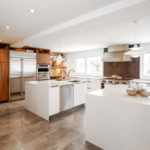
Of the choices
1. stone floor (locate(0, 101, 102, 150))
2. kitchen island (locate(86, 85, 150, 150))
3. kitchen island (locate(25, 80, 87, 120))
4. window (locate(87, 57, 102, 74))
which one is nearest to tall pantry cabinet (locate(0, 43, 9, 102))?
stone floor (locate(0, 101, 102, 150))

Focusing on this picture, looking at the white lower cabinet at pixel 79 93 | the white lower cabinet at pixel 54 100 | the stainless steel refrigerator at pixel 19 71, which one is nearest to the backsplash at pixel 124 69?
the white lower cabinet at pixel 79 93

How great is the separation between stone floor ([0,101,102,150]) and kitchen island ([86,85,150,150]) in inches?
12.0

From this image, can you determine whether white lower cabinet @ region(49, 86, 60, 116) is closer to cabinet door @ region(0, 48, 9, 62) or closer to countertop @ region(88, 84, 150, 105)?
countertop @ region(88, 84, 150, 105)

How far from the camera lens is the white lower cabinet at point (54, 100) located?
3.05 meters

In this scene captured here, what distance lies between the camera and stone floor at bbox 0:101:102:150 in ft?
6.66

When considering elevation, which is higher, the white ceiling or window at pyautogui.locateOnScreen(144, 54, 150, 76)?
the white ceiling

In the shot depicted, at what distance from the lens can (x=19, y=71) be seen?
195 inches

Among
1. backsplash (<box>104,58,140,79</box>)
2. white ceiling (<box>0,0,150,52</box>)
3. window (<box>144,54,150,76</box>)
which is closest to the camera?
white ceiling (<box>0,0,150,52</box>)

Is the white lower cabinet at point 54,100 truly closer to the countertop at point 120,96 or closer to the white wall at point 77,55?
the countertop at point 120,96

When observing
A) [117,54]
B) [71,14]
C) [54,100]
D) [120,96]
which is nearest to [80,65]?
[117,54]

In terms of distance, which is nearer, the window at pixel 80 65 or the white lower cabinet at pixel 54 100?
the white lower cabinet at pixel 54 100

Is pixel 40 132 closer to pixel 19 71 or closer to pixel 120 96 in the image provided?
pixel 120 96

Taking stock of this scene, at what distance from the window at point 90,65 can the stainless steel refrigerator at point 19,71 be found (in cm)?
289

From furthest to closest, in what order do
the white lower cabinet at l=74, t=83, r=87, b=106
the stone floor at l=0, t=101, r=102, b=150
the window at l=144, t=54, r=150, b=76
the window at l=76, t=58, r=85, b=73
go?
1. the window at l=76, t=58, r=85, b=73
2. the window at l=144, t=54, r=150, b=76
3. the white lower cabinet at l=74, t=83, r=87, b=106
4. the stone floor at l=0, t=101, r=102, b=150
